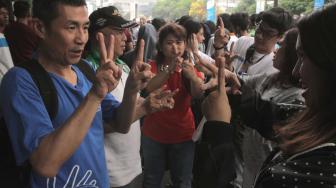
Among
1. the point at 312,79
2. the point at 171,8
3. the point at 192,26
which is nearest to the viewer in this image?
the point at 312,79

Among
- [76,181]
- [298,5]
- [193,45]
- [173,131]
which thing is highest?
[193,45]

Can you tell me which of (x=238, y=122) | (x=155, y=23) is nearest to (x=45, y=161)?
(x=238, y=122)

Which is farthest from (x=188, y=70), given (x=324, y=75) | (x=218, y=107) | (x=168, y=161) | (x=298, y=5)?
A: (x=298, y=5)

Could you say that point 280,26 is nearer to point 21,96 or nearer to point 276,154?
point 276,154

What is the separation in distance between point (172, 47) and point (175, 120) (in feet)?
1.97

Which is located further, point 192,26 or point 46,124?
point 192,26

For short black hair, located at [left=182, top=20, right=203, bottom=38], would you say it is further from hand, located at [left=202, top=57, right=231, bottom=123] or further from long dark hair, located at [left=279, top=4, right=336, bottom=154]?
long dark hair, located at [left=279, top=4, right=336, bottom=154]

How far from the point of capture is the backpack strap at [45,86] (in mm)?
1290

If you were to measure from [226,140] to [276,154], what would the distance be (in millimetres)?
181

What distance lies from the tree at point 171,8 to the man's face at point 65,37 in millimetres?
36303

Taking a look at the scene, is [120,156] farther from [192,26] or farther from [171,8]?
[171,8]

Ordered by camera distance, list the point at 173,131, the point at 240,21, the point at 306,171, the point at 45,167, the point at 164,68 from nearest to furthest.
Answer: the point at 306,171 < the point at 45,167 < the point at 173,131 < the point at 164,68 < the point at 240,21

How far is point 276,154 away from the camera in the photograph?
1168 mm

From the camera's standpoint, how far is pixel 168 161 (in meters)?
2.90
